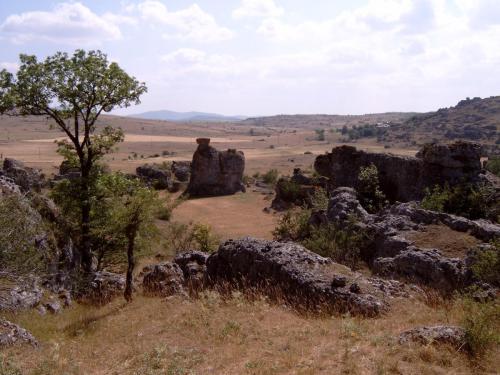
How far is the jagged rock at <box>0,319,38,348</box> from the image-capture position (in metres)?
8.98

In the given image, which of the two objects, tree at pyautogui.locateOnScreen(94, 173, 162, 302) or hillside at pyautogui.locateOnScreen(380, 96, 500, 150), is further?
hillside at pyautogui.locateOnScreen(380, 96, 500, 150)

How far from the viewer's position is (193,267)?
48.9ft

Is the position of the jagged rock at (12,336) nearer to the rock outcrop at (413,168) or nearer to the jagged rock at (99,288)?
the jagged rock at (99,288)

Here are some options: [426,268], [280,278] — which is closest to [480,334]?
[280,278]

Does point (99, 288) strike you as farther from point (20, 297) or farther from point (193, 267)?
point (20, 297)

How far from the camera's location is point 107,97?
17234mm

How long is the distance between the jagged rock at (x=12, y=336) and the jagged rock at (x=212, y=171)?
37.5 metres

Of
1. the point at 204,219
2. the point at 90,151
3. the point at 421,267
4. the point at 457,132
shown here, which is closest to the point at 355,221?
the point at 421,267

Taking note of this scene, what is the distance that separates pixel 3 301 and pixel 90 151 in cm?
726

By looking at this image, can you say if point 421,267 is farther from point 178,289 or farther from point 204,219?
point 204,219

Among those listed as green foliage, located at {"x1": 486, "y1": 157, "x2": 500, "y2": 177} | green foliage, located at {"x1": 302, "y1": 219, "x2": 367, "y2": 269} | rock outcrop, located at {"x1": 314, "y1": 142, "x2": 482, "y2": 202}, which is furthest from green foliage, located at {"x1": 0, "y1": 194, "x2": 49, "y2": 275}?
green foliage, located at {"x1": 486, "y1": 157, "x2": 500, "y2": 177}

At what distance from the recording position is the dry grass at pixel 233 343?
6961 millimetres

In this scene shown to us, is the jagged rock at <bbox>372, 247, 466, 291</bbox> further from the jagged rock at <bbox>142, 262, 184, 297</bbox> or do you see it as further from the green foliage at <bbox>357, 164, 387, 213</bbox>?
the green foliage at <bbox>357, 164, 387, 213</bbox>

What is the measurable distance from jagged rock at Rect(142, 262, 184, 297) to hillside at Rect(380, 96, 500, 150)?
83.8 m
